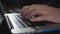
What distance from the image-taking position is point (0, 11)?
0.62 meters

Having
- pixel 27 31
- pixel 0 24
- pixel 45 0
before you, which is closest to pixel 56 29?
pixel 27 31

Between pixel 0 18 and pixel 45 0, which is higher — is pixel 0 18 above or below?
below

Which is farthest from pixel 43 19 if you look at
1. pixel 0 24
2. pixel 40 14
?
pixel 0 24

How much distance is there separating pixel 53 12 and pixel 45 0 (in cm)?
47

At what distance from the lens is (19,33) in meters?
0.28

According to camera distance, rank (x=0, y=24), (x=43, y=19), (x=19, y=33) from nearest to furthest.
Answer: (x=19, y=33), (x=43, y=19), (x=0, y=24)

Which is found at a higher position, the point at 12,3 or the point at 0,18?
the point at 12,3

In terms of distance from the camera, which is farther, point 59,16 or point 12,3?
point 12,3

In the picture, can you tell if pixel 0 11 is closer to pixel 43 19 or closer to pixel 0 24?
pixel 0 24

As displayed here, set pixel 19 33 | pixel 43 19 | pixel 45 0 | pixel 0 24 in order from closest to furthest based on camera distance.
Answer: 1. pixel 19 33
2. pixel 43 19
3. pixel 0 24
4. pixel 45 0

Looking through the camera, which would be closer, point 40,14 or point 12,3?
point 40,14

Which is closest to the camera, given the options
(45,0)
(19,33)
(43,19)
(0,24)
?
(19,33)

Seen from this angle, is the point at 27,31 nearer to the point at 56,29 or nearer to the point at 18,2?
the point at 56,29

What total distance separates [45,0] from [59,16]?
50cm
